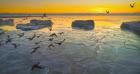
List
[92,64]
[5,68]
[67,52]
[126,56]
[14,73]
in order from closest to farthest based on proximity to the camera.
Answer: [14,73] < [5,68] < [92,64] < [126,56] < [67,52]

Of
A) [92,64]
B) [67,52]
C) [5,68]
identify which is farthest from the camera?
[67,52]

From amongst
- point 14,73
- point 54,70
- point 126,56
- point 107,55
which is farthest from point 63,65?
point 126,56

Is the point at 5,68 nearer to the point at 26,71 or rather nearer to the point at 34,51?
the point at 26,71

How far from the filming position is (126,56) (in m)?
24.6

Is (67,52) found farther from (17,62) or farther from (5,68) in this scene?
(5,68)

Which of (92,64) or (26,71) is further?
(92,64)

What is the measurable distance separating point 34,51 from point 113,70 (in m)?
12.1

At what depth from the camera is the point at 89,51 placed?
90.3ft

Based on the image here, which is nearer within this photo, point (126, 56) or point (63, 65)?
point (63, 65)

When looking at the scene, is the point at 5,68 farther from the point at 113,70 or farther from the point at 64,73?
the point at 113,70

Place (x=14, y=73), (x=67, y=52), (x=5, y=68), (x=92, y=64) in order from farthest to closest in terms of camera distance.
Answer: (x=67, y=52) < (x=92, y=64) < (x=5, y=68) < (x=14, y=73)

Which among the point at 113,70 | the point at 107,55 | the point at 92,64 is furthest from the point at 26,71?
the point at 107,55

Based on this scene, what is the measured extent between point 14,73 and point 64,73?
470cm

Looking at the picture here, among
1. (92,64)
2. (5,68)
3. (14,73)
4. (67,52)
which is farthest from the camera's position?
(67,52)
